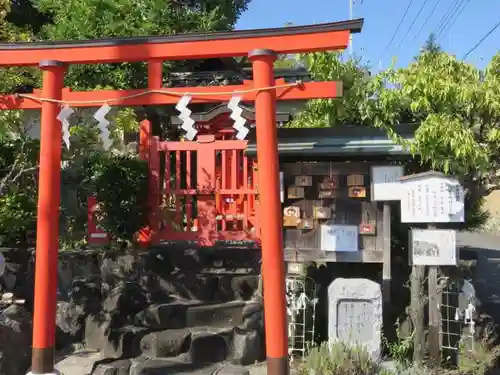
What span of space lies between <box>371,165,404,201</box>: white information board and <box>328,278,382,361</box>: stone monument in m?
1.03

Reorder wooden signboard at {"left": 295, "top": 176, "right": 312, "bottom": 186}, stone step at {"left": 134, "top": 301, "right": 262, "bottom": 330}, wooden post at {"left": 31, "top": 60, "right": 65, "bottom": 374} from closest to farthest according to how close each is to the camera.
A: wooden post at {"left": 31, "top": 60, "right": 65, "bottom": 374} → wooden signboard at {"left": 295, "top": 176, "right": 312, "bottom": 186} → stone step at {"left": 134, "top": 301, "right": 262, "bottom": 330}

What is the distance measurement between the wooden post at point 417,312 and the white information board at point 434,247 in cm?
21

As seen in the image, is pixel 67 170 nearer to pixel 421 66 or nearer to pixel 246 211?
pixel 246 211

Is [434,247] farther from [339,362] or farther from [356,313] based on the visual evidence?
[339,362]

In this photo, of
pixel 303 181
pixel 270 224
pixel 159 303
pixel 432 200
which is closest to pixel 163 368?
pixel 159 303

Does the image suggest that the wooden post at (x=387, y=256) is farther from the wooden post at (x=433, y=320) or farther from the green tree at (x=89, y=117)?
the green tree at (x=89, y=117)

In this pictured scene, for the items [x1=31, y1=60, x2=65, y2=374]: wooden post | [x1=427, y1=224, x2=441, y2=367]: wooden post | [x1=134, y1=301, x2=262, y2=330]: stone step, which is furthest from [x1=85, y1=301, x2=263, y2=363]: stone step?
[x1=427, y1=224, x2=441, y2=367]: wooden post

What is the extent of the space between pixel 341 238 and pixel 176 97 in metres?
2.61

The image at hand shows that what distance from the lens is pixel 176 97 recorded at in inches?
238

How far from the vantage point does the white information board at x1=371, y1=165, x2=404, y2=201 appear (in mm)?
6406

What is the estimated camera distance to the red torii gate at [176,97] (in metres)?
5.27

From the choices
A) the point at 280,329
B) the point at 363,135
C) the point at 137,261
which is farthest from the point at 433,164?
the point at 137,261

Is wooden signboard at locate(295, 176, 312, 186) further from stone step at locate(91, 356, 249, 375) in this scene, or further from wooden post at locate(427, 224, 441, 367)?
stone step at locate(91, 356, 249, 375)

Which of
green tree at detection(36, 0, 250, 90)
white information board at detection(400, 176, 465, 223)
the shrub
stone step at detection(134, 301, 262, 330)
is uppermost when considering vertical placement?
green tree at detection(36, 0, 250, 90)
